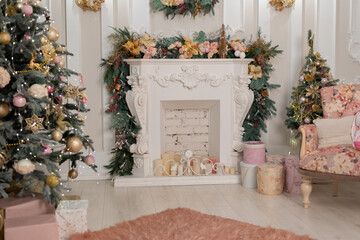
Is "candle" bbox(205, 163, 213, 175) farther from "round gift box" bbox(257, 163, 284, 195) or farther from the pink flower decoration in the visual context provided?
the pink flower decoration

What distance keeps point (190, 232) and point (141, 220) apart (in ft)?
1.53

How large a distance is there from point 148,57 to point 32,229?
2.44m

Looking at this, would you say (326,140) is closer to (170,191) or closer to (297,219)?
(297,219)

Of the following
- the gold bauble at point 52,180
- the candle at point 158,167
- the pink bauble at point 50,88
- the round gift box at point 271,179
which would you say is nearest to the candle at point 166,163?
the candle at point 158,167

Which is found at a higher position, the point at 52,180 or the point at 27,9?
the point at 27,9

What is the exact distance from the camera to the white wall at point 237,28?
15.9ft

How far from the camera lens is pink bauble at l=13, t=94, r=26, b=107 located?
285 cm

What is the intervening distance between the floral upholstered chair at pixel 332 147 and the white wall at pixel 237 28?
0.88 meters

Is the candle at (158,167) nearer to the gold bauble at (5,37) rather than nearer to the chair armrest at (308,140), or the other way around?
A: the chair armrest at (308,140)

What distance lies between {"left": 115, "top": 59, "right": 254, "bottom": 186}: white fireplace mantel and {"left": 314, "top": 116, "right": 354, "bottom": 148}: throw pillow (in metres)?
1.06

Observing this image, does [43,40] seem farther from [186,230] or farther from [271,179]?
[271,179]

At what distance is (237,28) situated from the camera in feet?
16.4

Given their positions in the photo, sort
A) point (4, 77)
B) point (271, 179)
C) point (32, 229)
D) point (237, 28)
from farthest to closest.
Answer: point (237, 28)
point (271, 179)
point (4, 77)
point (32, 229)

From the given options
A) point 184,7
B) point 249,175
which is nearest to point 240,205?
point 249,175
